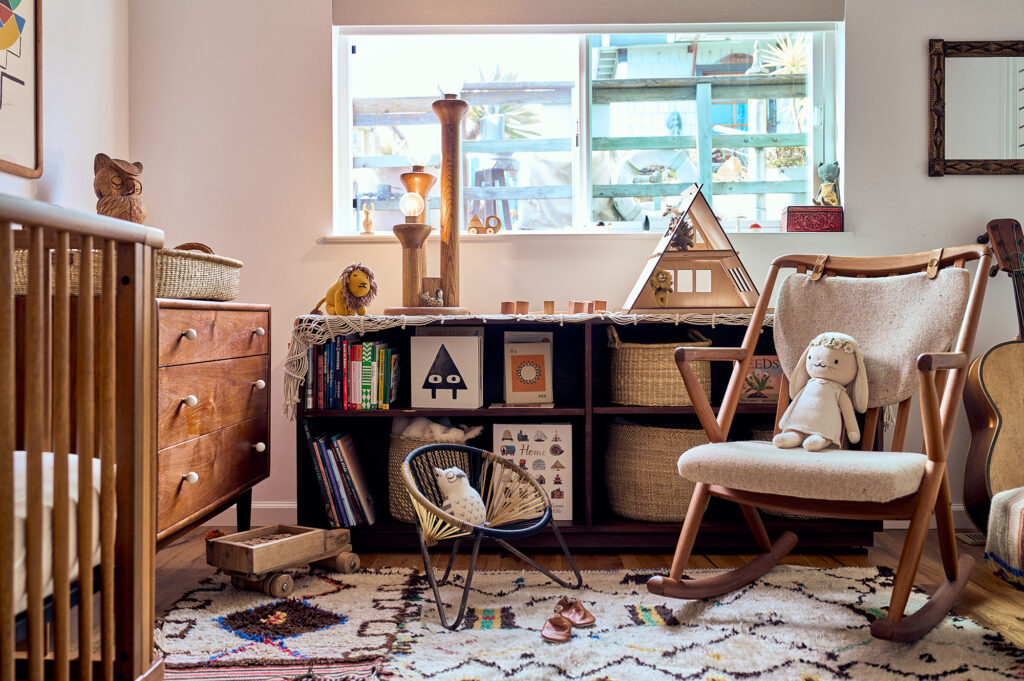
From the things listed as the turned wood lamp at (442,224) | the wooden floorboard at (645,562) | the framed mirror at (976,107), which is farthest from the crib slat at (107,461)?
the framed mirror at (976,107)

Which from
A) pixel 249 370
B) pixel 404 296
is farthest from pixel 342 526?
pixel 404 296

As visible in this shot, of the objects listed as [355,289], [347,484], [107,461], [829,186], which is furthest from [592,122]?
[107,461]

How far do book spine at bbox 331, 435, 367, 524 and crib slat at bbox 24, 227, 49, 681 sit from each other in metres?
1.27

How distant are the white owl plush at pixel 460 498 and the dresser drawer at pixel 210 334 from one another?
2.02 feet

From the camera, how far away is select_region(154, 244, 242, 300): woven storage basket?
1.57 meters

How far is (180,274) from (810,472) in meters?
1.40

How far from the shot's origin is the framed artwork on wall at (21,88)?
183 centimetres

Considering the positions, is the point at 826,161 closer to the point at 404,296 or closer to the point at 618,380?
the point at 618,380

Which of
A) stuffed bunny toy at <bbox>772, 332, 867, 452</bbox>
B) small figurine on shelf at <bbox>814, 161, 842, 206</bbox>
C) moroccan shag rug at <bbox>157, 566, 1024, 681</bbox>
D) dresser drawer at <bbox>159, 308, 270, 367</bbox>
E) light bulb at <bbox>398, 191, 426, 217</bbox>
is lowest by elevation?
moroccan shag rug at <bbox>157, 566, 1024, 681</bbox>

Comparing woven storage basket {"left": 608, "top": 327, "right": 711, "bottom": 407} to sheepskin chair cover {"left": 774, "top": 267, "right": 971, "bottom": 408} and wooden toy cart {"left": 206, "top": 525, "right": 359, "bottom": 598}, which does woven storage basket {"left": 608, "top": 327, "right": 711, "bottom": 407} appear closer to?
sheepskin chair cover {"left": 774, "top": 267, "right": 971, "bottom": 408}

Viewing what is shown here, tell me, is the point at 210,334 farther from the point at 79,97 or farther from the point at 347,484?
the point at 79,97

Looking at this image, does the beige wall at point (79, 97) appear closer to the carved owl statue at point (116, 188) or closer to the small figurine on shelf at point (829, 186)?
the carved owl statue at point (116, 188)

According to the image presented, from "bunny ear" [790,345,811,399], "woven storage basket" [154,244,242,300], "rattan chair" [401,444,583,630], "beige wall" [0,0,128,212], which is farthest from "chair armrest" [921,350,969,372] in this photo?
"beige wall" [0,0,128,212]

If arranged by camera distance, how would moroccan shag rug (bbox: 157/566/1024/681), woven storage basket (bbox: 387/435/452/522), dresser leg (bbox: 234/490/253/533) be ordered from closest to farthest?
moroccan shag rug (bbox: 157/566/1024/681), dresser leg (bbox: 234/490/253/533), woven storage basket (bbox: 387/435/452/522)
